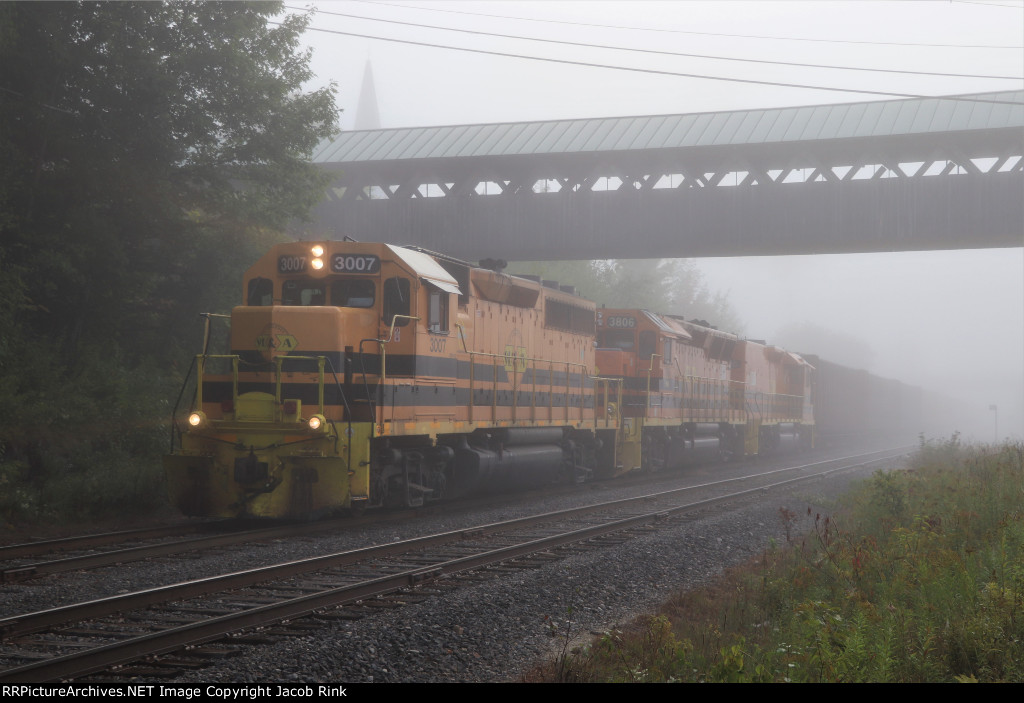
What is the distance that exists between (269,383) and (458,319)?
3.26m

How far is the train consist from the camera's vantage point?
11133 millimetres

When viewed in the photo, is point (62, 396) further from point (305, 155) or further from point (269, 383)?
point (305, 155)

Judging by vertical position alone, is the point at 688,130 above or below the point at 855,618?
above

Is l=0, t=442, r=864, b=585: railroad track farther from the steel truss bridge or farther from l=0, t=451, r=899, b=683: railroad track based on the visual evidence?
the steel truss bridge

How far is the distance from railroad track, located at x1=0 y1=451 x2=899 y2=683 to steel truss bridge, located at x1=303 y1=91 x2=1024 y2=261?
15027 mm

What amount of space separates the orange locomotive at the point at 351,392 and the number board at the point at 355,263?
0.02 m

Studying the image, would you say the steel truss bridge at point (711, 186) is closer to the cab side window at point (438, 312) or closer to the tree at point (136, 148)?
the tree at point (136, 148)

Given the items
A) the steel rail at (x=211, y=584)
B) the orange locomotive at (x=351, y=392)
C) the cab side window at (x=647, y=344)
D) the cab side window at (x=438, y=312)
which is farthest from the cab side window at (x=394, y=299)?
the cab side window at (x=647, y=344)

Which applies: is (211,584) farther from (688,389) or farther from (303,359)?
(688,389)

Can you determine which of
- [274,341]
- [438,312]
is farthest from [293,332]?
[438,312]

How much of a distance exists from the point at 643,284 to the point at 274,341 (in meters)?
47.4

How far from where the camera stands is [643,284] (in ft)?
189

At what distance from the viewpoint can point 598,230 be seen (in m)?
26.8

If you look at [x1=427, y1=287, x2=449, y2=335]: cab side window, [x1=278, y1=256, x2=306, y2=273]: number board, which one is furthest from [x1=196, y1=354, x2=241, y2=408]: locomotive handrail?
[x1=427, y1=287, x2=449, y2=335]: cab side window
